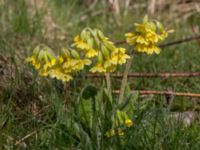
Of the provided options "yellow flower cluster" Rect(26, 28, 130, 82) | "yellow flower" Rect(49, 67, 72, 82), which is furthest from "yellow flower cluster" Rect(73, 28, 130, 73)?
"yellow flower" Rect(49, 67, 72, 82)

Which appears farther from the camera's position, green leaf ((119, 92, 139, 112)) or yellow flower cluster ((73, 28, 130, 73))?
green leaf ((119, 92, 139, 112))

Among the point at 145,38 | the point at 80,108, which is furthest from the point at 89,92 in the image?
the point at 145,38

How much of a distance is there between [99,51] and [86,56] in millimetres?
56

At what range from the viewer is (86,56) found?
87.8 inches

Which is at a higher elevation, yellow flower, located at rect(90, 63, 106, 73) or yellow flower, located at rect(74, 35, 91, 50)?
yellow flower, located at rect(74, 35, 91, 50)

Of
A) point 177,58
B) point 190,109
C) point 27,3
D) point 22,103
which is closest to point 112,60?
point 22,103

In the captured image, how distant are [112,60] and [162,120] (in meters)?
0.32

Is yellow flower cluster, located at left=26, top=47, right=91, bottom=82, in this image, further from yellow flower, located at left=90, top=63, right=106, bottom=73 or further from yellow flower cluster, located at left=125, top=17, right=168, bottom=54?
yellow flower cluster, located at left=125, top=17, right=168, bottom=54

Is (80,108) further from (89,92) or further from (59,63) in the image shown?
(59,63)

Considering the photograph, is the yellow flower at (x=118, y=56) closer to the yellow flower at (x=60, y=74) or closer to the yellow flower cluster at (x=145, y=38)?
the yellow flower cluster at (x=145, y=38)

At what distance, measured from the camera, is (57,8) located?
4777 millimetres

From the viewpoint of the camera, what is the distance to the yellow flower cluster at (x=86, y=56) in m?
2.23

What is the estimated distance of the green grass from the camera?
7.36 feet

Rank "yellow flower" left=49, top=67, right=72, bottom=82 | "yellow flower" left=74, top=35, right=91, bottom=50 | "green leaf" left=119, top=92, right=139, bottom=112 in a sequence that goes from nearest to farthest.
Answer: "yellow flower" left=74, top=35, right=91, bottom=50 → "yellow flower" left=49, top=67, right=72, bottom=82 → "green leaf" left=119, top=92, right=139, bottom=112
